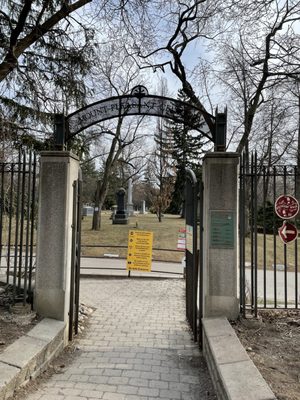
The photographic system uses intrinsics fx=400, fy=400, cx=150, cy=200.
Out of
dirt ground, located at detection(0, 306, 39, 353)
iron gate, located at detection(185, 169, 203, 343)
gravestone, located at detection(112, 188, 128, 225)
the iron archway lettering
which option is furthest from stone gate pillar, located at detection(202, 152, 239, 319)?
gravestone, located at detection(112, 188, 128, 225)

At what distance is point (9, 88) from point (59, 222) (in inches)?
164

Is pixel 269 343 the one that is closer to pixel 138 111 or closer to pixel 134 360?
pixel 134 360

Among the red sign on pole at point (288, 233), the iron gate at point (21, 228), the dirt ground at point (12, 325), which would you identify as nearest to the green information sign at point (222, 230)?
the red sign on pole at point (288, 233)

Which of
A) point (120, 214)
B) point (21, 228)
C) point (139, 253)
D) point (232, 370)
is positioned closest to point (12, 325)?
point (21, 228)

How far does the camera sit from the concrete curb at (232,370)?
10.2ft

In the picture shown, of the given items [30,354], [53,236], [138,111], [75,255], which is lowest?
[30,354]

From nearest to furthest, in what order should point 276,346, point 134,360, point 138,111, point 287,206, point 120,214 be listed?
1. point 276,346
2. point 134,360
3. point 287,206
4. point 138,111
5. point 120,214

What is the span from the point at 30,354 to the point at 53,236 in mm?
1935

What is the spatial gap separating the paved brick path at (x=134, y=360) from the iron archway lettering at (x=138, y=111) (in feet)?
10.7

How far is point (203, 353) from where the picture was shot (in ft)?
17.7

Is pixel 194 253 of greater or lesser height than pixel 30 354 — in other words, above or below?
above

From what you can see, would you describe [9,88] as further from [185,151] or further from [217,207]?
[185,151]

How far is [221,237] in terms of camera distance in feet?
18.0

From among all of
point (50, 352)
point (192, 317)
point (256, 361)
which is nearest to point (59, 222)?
point (50, 352)
